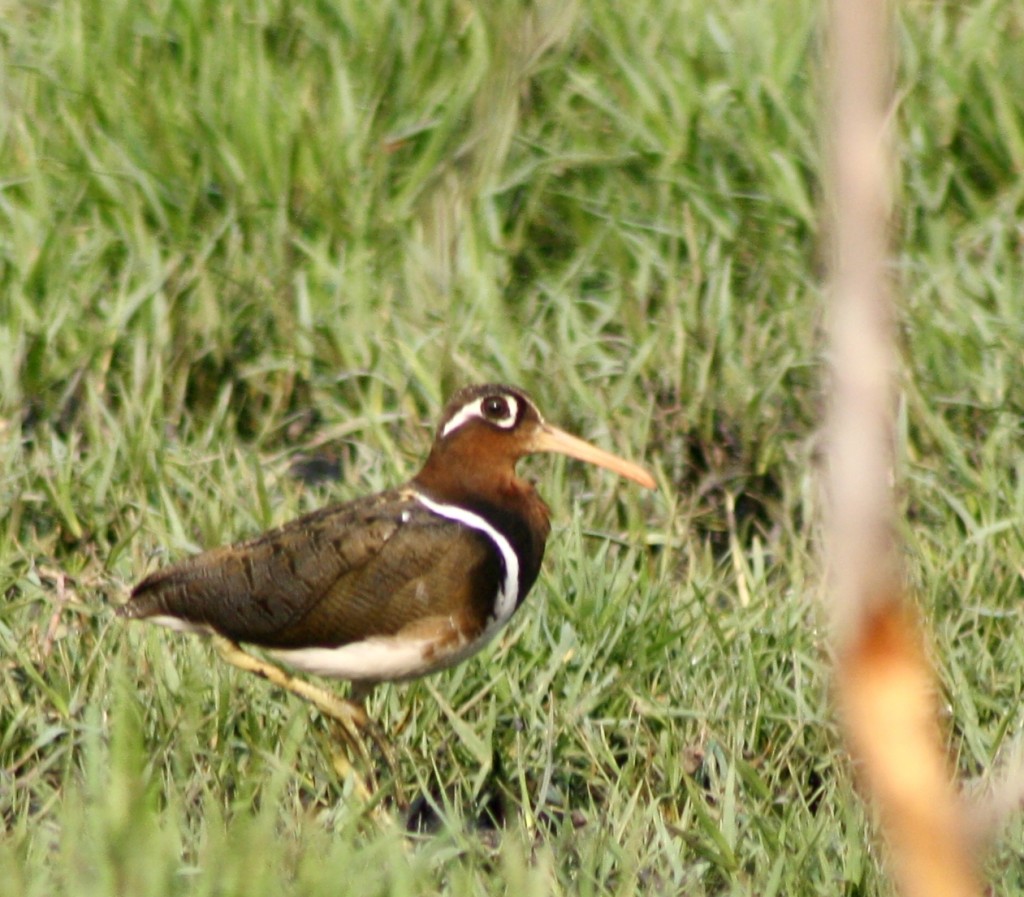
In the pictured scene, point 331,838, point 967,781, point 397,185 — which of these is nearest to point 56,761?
point 331,838

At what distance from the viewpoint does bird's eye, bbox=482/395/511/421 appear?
11.1 ft

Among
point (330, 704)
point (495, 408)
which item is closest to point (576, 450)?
point (495, 408)

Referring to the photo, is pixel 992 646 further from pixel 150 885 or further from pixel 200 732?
pixel 150 885

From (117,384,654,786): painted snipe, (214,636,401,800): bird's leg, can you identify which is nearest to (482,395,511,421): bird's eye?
(117,384,654,786): painted snipe

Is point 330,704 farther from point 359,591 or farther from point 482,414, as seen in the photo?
point 482,414

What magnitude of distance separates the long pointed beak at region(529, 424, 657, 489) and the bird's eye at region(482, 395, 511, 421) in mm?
83

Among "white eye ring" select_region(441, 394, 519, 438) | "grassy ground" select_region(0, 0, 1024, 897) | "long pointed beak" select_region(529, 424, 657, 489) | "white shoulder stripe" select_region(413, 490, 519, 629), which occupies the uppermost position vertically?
"white eye ring" select_region(441, 394, 519, 438)

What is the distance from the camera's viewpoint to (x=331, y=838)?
8.62ft

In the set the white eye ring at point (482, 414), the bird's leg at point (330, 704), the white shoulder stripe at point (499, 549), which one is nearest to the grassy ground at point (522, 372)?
the bird's leg at point (330, 704)

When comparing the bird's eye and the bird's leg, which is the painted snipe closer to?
the bird's leg

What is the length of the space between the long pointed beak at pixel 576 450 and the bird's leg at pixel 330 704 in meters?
0.59

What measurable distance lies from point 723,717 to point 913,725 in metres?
2.21

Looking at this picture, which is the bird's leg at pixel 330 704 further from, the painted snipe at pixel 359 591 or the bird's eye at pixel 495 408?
the bird's eye at pixel 495 408

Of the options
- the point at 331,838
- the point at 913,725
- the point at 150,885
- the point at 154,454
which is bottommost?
the point at 154,454
